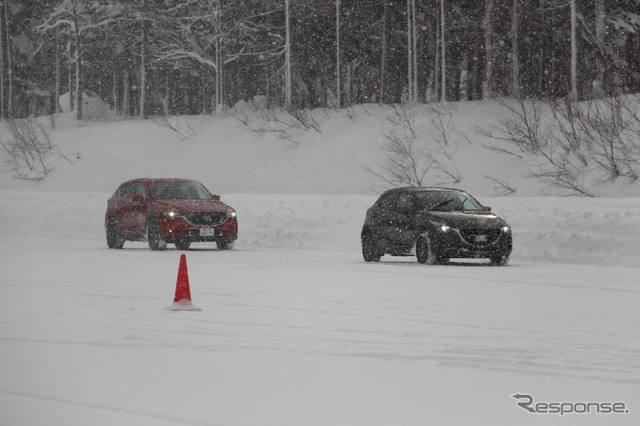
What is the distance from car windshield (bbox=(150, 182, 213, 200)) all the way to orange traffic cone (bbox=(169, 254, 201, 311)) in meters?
13.3

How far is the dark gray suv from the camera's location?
69.3ft

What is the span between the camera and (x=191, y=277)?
724 inches

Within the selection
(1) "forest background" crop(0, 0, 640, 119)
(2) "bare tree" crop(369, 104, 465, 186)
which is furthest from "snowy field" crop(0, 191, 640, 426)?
(1) "forest background" crop(0, 0, 640, 119)

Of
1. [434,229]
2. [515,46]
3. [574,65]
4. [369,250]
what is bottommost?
[369,250]

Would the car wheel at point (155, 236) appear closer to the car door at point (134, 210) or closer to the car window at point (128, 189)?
the car door at point (134, 210)

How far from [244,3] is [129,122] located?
9660 millimetres

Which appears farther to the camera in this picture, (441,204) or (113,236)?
(113,236)

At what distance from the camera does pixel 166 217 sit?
25703 mm

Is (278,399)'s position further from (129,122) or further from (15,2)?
(15,2)

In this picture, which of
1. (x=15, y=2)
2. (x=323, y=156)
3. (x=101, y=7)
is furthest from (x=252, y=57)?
(x=15, y=2)

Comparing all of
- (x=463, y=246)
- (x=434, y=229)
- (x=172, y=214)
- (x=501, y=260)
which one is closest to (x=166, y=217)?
(x=172, y=214)

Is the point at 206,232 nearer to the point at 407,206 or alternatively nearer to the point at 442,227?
the point at 407,206

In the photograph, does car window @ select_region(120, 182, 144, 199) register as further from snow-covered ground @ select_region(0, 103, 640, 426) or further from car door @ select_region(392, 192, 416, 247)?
car door @ select_region(392, 192, 416, 247)

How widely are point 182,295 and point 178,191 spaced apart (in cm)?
1466
